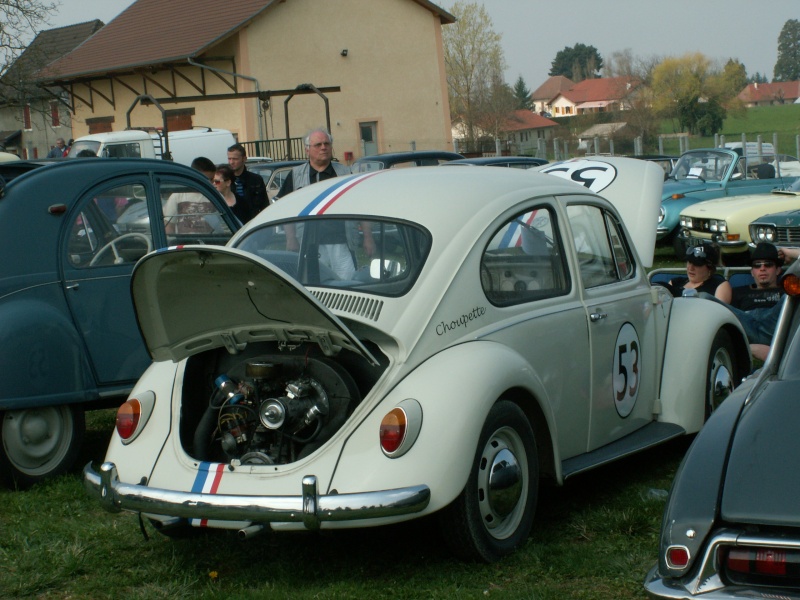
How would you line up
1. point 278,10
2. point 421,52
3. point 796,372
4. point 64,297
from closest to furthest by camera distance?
1. point 796,372
2. point 64,297
3. point 278,10
4. point 421,52

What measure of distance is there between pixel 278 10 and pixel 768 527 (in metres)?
36.7

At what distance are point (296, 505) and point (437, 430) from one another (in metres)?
0.63

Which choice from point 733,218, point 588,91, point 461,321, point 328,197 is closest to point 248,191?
point 328,197

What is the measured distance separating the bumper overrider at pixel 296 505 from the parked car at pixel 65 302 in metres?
2.08

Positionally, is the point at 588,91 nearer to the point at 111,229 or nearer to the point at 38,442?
the point at 111,229

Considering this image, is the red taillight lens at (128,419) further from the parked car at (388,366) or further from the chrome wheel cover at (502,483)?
the chrome wheel cover at (502,483)

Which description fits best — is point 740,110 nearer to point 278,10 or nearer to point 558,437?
point 278,10

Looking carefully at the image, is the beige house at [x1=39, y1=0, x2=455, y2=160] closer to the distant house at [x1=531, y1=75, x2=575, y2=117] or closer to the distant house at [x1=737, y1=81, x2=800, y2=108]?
the distant house at [x1=737, y1=81, x2=800, y2=108]

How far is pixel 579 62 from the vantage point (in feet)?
578

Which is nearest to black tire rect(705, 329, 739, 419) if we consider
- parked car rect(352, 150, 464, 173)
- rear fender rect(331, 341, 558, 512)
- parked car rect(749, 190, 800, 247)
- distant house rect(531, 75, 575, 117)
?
rear fender rect(331, 341, 558, 512)

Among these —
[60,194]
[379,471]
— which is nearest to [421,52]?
[60,194]

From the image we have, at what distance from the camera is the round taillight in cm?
433

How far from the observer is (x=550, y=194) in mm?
5621

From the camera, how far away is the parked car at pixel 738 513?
3090 millimetres
